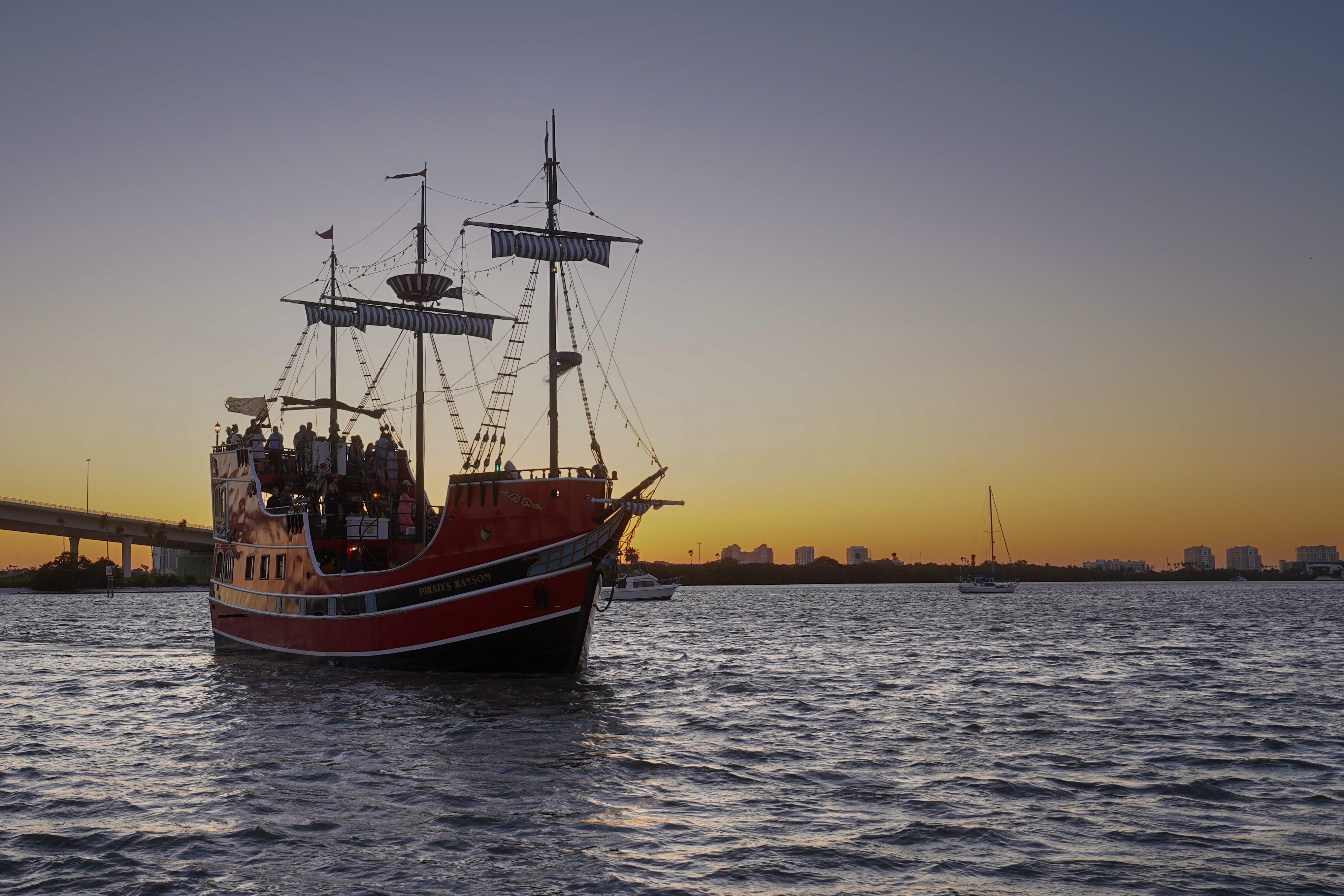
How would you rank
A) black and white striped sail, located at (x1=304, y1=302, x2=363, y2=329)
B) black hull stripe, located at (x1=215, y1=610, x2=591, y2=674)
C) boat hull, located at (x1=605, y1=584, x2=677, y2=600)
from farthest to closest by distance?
boat hull, located at (x1=605, y1=584, x2=677, y2=600)
black and white striped sail, located at (x1=304, y1=302, x2=363, y2=329)
black hull stripe, located at (x1=215, y1=610, x2=591, y2=674)

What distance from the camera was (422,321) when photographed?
139 feet

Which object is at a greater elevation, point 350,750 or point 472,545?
point 472,545

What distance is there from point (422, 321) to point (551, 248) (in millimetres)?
12067

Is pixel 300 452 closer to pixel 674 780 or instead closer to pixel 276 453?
pixel 276 453

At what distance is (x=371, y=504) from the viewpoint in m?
37.5

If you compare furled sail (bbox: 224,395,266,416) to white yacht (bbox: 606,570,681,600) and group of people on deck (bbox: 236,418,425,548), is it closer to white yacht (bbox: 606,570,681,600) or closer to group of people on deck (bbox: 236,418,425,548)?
group of people on deck (bbox: 236,418,425,548)

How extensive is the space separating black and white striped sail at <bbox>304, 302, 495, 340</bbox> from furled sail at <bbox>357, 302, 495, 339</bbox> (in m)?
0.01

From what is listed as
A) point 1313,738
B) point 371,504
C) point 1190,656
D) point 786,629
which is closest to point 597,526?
point 371,504

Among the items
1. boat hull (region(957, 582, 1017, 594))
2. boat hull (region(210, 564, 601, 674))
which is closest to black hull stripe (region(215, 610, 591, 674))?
boat hull (region(210, 564, 601, 674))

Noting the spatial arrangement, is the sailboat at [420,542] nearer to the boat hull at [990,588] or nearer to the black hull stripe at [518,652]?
the black hull stripe at [518,652]

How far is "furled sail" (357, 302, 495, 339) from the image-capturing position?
44.7 m

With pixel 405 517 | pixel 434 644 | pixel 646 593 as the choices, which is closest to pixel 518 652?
pixel 434 644

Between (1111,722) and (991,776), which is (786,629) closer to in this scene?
(1111,722)

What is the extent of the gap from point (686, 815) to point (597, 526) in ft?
49.2
